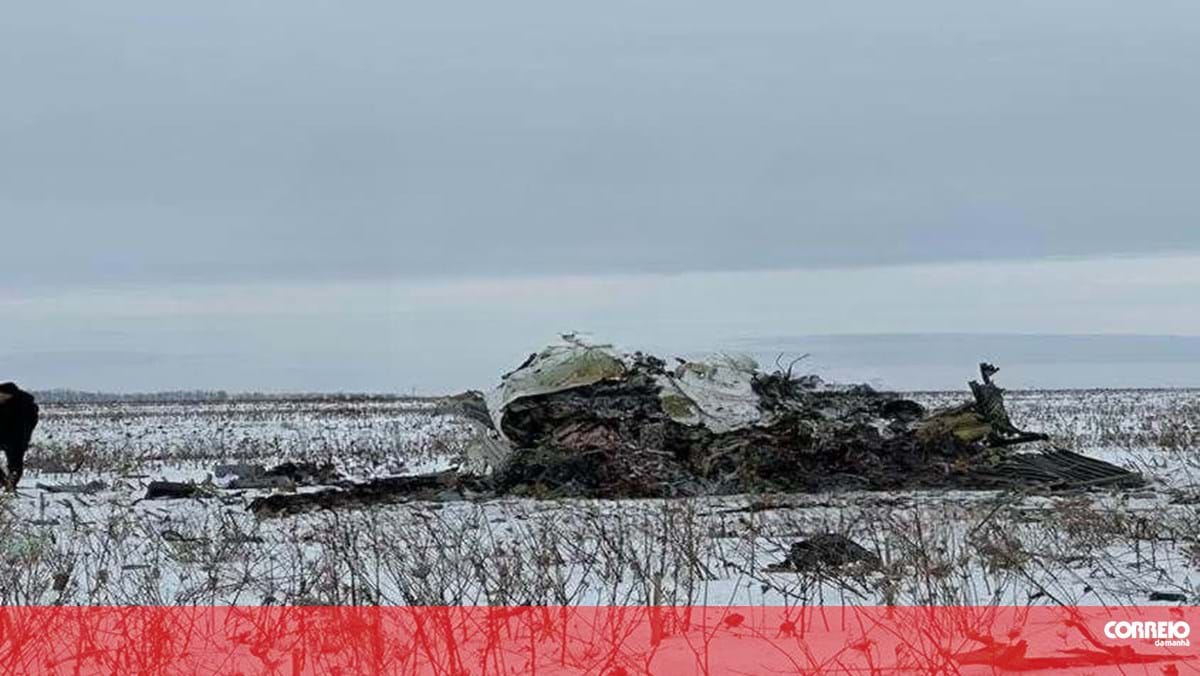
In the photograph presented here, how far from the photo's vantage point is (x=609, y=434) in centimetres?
1602

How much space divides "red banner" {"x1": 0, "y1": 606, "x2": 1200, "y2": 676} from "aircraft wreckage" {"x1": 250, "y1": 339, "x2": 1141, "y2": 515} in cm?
669

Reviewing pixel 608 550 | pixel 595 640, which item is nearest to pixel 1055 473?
pixel 608 550

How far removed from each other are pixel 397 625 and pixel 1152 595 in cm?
402

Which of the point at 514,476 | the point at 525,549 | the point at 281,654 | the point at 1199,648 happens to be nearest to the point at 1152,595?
the point at 1199,648

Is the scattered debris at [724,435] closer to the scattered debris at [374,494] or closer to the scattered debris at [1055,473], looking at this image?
the scattered debris at [1055,473]

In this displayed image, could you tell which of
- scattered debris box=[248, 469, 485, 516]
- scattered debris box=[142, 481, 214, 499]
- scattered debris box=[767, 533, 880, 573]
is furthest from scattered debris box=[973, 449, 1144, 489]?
scattered debris box=[142, 481, 214, 499]

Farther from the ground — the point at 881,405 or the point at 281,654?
the point at 881,405

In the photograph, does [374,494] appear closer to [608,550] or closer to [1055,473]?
[608,550]

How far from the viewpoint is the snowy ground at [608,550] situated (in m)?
7.80

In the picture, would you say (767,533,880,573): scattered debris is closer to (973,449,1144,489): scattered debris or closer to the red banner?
the red banner

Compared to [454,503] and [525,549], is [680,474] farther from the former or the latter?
[525,549]

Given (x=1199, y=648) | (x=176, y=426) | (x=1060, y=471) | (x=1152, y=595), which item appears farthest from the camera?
(x=176, y=426)

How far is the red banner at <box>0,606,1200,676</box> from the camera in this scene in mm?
6352

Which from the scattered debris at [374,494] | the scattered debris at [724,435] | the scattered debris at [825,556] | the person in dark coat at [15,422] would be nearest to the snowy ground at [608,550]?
the scattered debris at [825,556]
